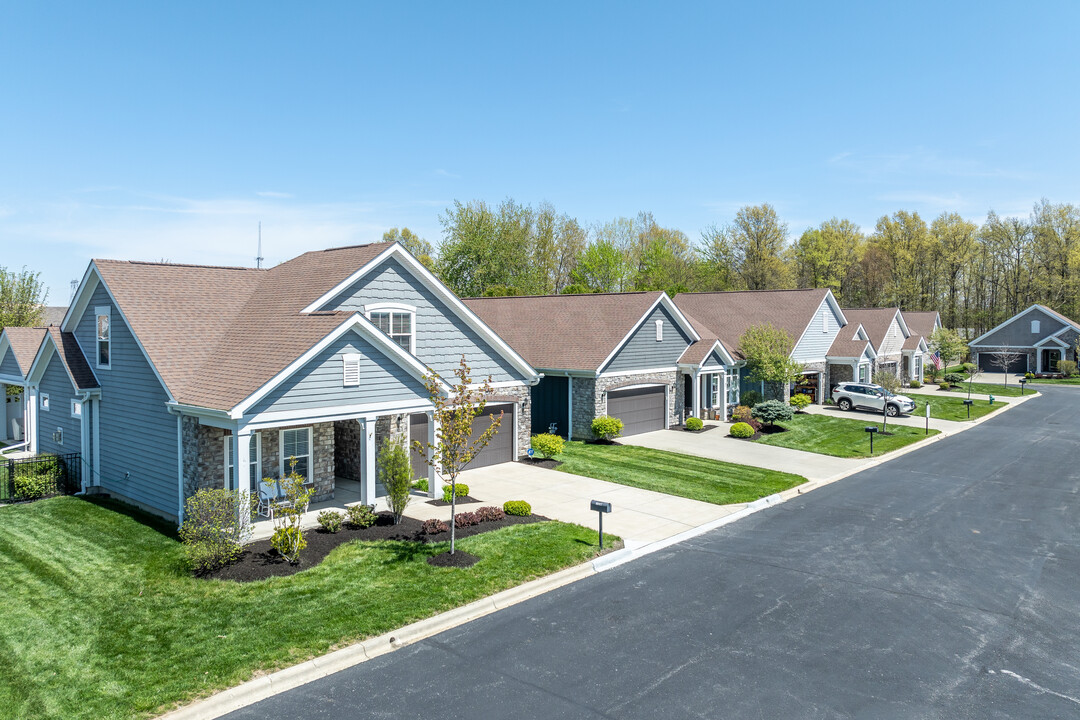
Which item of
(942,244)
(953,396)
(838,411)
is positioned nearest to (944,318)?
(942,244)

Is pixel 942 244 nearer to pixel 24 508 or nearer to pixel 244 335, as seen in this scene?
pixel 244 335

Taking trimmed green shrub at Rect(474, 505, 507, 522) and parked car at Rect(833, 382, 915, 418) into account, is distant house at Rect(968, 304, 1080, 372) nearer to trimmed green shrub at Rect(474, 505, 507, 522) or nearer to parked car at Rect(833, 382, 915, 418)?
parked car at Rect(833, 382, 915, 418)

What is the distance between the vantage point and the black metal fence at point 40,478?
61.3ft

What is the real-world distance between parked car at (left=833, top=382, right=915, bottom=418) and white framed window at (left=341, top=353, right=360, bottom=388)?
98.6 feet

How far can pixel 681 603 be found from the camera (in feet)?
40.1

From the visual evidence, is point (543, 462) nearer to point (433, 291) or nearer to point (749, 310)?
point (433, 291)

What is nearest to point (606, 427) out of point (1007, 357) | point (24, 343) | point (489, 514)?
point (489, 514)

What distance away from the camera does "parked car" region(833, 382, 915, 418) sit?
37375mm

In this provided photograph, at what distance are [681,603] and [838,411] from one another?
30.3 m

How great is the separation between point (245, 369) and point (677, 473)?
13.8 metres

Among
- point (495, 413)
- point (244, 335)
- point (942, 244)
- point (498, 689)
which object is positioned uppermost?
point (942, 244)

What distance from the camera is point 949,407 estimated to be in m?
41.0

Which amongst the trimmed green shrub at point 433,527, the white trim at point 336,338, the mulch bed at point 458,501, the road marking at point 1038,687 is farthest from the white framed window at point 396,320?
the road marking at point 1038,687

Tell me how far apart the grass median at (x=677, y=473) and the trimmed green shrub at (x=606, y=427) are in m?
0.66
